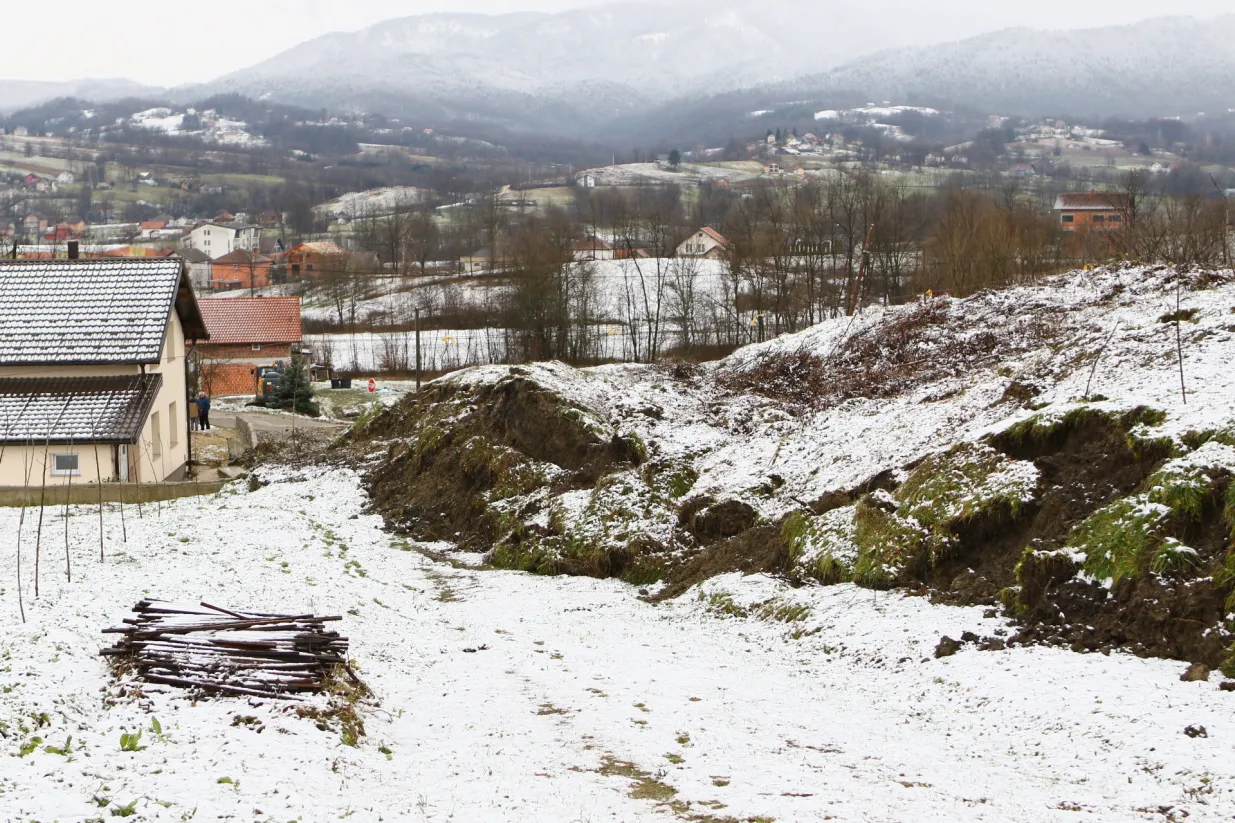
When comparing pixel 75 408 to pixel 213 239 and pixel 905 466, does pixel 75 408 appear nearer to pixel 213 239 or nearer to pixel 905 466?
pixel 905 466

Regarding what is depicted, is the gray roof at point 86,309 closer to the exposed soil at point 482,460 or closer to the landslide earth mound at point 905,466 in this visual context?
the landslide earth mound at point 905,466

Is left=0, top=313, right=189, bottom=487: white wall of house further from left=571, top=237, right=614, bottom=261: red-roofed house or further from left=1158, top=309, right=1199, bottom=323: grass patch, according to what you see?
left=571, top=237, right=614, bottom=261: red-roofed house

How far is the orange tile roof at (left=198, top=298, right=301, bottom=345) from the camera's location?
228 ft

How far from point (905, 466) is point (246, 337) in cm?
6029

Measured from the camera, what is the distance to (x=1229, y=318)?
17391 mm

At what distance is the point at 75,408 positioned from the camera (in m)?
27.8

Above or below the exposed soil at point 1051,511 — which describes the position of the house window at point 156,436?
below

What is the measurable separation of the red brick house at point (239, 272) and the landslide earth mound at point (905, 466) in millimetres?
107115

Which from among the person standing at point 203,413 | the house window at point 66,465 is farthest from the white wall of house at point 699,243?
the house window at point 66,465

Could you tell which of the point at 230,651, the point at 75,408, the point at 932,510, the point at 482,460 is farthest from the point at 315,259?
the point at 230,651

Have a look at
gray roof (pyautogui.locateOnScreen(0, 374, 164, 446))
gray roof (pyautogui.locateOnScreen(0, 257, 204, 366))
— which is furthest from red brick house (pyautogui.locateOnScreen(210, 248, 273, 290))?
gray roof (pyautogui.locateOnScreen(0, 374, 164, 446))

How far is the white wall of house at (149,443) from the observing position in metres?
27.2

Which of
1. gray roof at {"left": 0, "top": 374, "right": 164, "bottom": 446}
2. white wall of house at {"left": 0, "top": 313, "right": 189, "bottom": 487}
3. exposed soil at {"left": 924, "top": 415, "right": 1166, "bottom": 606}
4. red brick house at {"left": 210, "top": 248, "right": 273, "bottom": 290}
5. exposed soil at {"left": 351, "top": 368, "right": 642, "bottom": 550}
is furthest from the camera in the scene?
red brick house at {"left": 210, "top": 248, "right": 273, "bottom": 290}

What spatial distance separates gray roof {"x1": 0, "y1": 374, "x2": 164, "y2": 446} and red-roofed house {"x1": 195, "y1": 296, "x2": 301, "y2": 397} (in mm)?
38074
